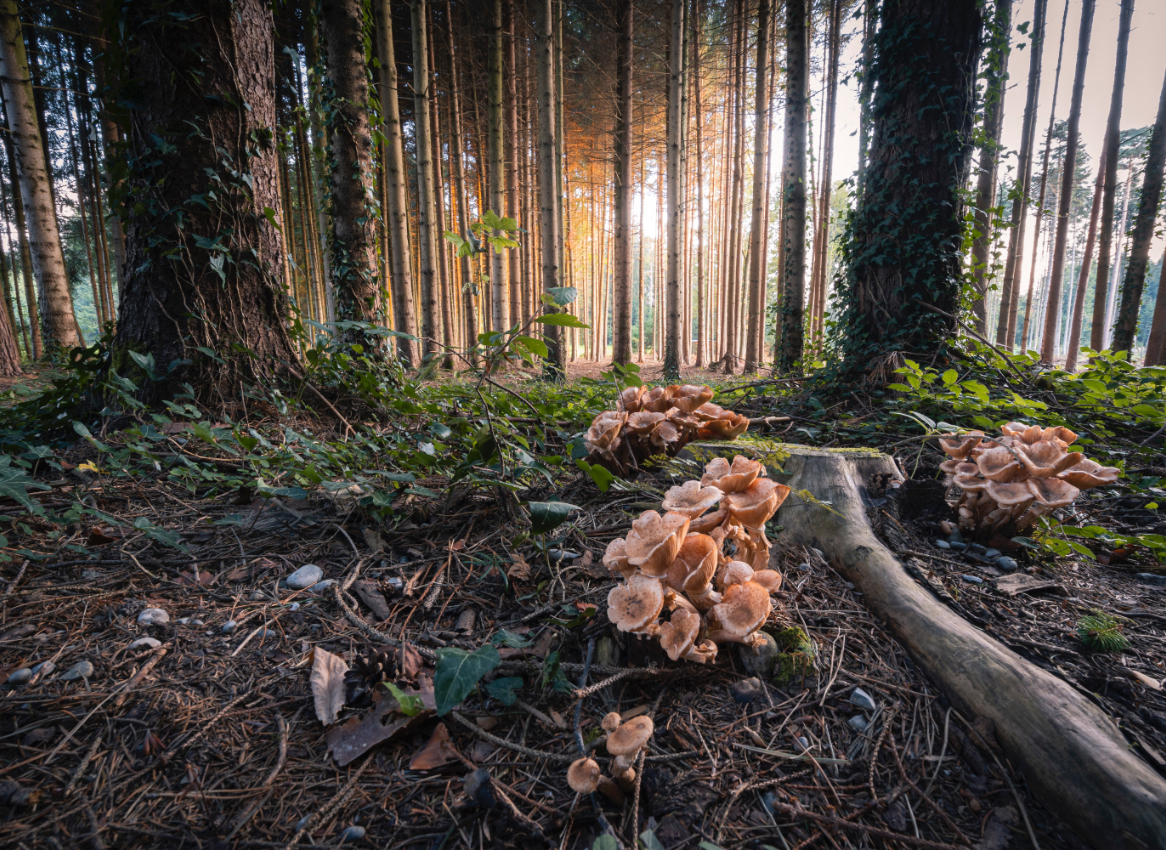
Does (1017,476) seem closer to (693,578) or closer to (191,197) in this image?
(693,578)

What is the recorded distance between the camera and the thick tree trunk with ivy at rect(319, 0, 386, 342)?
457cm

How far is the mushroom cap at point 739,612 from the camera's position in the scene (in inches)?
46.2

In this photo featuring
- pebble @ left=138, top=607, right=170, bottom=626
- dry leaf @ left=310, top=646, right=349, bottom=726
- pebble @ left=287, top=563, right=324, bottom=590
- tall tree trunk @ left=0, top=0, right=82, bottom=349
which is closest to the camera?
dry leaf @ left=310, top=646, right=349, bottom=726

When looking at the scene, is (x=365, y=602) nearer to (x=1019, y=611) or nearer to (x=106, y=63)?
(x=1019, y=611)

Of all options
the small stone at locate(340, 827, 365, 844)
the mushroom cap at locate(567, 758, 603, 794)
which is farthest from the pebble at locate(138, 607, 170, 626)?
the mushroom cap at locate(567, 758, 603, 794)

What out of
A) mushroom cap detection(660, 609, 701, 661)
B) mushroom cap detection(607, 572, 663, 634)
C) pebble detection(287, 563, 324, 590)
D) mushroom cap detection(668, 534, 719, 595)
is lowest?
pebble detection(287, 563, 324, 590)

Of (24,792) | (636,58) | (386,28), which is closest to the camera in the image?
(24,792)

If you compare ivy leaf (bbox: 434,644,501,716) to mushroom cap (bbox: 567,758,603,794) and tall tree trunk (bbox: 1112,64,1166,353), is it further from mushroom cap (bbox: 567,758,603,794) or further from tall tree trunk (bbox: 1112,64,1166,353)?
tall tree trunk (bbox: 1112,64,1166,353)

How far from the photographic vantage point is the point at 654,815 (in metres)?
0.92

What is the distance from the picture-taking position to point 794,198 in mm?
6926

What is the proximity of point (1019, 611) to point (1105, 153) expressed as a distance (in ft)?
49.1

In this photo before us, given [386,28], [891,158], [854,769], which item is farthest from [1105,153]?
[854,769]

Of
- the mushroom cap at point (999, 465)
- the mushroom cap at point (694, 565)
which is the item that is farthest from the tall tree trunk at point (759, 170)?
the mushroom cap at point (694, 565)

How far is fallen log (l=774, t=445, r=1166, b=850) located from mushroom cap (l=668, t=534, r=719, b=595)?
2.12 ft
